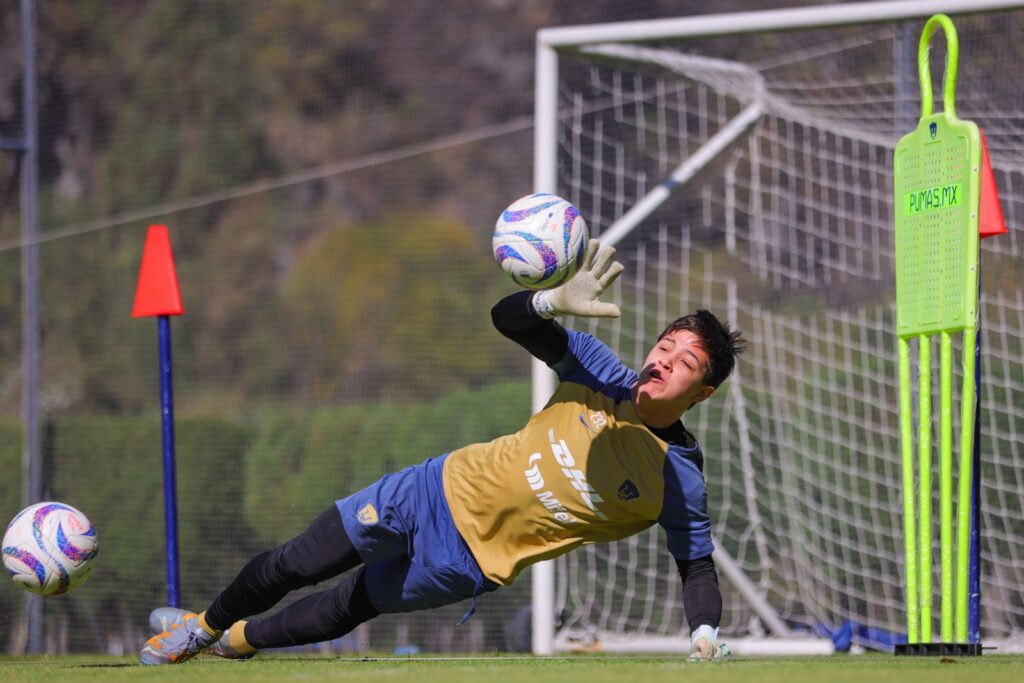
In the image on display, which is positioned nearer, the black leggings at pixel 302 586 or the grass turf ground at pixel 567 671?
the grass turf ground at pixel 567 671

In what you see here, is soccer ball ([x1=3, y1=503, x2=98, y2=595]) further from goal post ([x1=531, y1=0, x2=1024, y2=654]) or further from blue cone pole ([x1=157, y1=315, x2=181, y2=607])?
goal post ([x1=531, y1=0, x2=1024, y2=654])

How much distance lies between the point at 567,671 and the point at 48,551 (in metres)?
2.08

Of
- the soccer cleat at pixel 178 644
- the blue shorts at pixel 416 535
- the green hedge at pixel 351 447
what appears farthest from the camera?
the green hedge at pixel 351 447

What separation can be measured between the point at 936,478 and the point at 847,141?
2099 millimetres

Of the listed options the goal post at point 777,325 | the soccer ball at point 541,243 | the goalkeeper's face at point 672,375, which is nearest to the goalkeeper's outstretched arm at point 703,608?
the goalkeeper's face at point 672,375

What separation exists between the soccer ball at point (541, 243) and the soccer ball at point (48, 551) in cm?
Answer: 193

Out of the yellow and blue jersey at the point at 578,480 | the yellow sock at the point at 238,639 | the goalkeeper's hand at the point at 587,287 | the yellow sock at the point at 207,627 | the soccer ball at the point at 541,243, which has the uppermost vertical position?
the soccer ball at the point at 541,243

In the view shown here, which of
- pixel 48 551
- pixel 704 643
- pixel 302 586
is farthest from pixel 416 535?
pixel 48 551

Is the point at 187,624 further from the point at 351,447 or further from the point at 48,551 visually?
the point at 351,447

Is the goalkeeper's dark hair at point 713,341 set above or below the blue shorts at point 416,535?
above

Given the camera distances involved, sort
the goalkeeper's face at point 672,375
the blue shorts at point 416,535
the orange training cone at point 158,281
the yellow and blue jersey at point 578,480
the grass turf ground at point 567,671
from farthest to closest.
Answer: the orange training cone at point 158,281, the blue shorts at point 416,535, the yellow and blue jersey at point 578,480, the goalkeeper's face at point 672,375, the grass turf ground at point 567,671

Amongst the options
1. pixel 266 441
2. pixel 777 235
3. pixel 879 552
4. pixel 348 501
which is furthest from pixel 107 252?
pixel 348 501

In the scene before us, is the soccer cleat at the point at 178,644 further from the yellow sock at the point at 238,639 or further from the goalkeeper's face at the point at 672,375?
the goalkeeper's face at the point at 672,375

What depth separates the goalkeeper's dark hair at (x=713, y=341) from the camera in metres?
5.05
